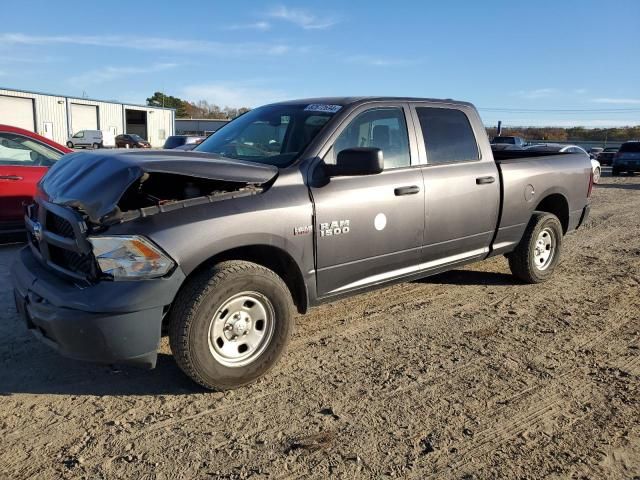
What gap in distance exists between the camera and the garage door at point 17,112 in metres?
41.6

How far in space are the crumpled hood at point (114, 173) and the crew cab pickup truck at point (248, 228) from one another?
0.04ft

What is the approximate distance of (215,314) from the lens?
324cm

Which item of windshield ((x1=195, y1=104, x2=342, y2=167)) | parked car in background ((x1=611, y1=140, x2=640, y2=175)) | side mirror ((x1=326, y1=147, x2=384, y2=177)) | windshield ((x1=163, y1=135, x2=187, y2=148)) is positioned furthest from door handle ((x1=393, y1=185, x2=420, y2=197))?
parked car in background ((x1=611, y1=140, x2=640, y2=175))

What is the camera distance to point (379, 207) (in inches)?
159

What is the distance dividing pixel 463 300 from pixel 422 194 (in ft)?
4.86

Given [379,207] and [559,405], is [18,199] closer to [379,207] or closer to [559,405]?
[379,207]

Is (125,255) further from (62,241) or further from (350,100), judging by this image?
(350,100)

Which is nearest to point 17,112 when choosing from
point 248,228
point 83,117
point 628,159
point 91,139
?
point 91,139

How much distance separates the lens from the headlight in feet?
9.64

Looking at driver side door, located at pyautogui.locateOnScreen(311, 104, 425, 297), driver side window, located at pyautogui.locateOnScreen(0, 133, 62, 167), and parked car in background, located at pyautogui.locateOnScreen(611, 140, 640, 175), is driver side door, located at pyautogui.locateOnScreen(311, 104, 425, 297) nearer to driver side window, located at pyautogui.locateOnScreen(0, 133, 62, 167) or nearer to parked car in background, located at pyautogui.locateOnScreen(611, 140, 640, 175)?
driver side window, located at pyautogui.locateOnScreen(0, 133, 62, 167)

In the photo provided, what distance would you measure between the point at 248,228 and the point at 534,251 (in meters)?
3.71

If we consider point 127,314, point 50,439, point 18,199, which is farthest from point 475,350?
point 18,199

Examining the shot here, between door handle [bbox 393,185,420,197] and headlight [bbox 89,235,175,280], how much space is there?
200 centimetres

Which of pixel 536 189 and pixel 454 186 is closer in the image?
pixel 454 186
